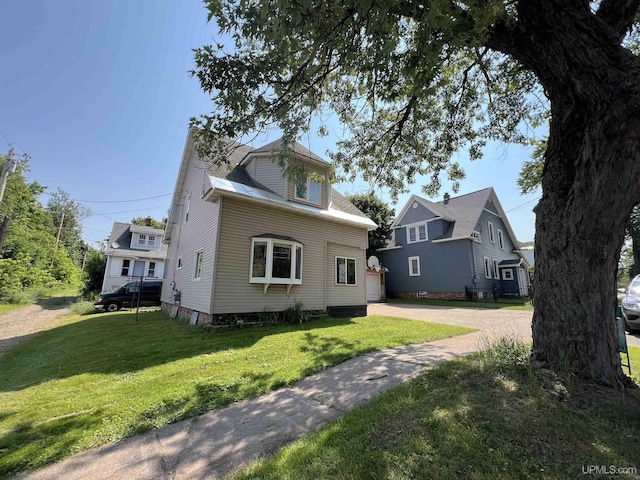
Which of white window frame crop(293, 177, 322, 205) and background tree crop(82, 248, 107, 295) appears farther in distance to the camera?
background tree crop(82, 248, 107, 295)

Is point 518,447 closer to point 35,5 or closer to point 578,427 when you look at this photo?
point 578,427

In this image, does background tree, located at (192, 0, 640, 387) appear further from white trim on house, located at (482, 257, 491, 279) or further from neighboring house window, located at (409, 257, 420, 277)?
white trim on house, located at (482, 257, 491, 279)

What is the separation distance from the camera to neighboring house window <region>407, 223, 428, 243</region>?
20812mm

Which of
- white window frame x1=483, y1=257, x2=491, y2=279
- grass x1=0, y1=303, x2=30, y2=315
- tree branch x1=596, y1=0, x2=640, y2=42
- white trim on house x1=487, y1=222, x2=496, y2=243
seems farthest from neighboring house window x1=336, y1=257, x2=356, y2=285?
grass x1=0, y1=303, x2=30, y2=315

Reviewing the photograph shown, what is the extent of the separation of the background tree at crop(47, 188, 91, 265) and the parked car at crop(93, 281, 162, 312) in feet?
109

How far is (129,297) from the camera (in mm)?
16516

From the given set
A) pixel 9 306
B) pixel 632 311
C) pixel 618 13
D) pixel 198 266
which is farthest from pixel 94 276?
pixel 632 311

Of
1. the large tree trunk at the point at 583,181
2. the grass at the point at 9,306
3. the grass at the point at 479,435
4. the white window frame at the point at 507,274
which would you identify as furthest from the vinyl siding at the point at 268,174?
the white window frame at the point at 507,274

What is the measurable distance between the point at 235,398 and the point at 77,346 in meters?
6.56

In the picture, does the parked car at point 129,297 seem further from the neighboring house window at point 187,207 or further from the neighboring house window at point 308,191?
the neighboring house window at point 308,191

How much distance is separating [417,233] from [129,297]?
20.9 meters

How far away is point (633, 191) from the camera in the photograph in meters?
2.78

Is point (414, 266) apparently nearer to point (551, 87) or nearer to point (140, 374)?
point (551, 87)

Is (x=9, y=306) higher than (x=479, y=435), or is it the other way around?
(x=479, y=435)
